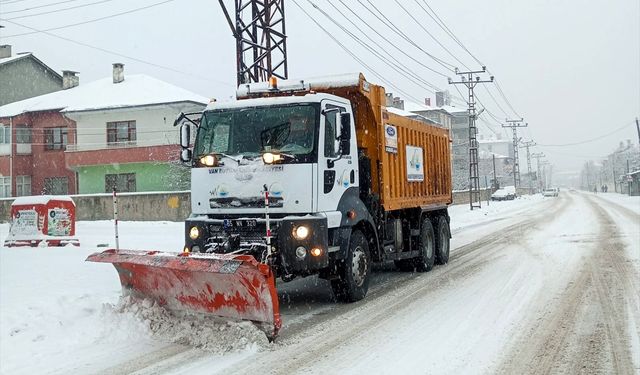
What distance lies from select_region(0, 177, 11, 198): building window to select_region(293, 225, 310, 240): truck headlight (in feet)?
126

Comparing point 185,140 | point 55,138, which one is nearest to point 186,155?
point 185,140

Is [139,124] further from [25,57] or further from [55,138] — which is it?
[25,57]

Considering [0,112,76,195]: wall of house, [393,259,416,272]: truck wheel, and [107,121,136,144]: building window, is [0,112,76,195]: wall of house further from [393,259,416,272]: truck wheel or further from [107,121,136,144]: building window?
[393,259,416,272]: truck wheel

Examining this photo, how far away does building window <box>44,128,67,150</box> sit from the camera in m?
39.7

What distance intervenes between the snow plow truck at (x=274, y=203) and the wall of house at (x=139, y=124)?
1106 inches

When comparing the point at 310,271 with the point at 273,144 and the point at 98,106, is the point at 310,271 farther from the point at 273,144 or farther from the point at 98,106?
the point at 98,106

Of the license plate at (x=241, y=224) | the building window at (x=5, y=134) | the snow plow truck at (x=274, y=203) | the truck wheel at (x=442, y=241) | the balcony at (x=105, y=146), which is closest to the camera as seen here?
the snow plow truck at (x=274, y=203)

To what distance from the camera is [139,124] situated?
1447 inches

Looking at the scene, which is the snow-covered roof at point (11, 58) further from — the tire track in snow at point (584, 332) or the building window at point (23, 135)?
the tire track in snow at point (584, 332)

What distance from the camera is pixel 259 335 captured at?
227 inches

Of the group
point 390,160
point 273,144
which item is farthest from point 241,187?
point 390,160

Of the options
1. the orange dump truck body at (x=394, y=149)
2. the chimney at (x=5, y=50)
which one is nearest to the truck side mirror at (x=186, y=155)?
the orange dump truck body at (x=394, y=149)

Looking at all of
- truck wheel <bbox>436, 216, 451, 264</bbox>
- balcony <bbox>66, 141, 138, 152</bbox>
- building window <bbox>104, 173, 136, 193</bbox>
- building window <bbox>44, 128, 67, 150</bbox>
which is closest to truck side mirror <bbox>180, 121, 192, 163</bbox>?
truck wheel <bbox>436, 216, 451, 264</bbox>

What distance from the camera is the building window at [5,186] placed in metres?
39.2
